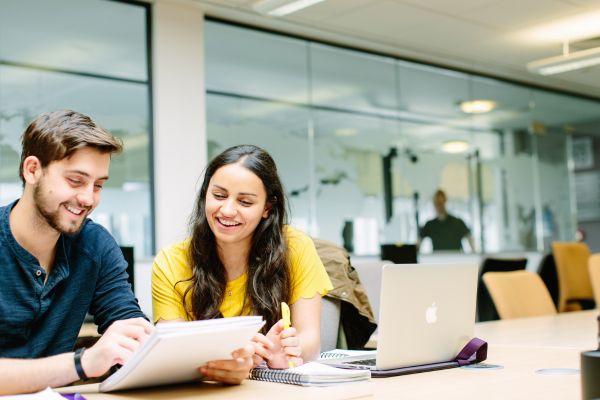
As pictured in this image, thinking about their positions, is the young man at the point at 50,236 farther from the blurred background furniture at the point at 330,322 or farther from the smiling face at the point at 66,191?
the blurred background furniture at the point at 330,322

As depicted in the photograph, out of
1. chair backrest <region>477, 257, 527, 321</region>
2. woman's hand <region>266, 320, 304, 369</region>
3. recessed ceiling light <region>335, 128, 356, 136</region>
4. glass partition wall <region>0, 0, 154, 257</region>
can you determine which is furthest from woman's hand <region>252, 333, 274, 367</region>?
recessed ceiling light <region>335, 128, 356, 136</region>

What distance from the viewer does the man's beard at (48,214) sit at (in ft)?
5.86

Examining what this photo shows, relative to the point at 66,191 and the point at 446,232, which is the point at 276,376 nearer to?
the point at 66,191

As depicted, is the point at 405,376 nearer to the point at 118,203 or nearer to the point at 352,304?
the point at 352,304

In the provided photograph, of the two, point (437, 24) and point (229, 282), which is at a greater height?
point (437, 24)

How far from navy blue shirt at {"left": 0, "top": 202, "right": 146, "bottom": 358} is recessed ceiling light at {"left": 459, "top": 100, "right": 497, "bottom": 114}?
6.48 meters

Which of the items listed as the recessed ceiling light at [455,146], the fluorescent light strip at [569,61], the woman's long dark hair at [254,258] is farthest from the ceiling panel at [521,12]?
the woman's long dark hair at [254,258]

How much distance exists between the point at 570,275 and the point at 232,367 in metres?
5.49

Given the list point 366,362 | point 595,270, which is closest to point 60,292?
point 366,362

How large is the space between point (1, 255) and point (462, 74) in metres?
6.85

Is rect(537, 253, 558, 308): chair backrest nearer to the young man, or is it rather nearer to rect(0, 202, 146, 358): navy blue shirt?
rect(0, 202, 146, 358): navy blue shirt

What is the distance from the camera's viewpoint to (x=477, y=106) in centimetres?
816

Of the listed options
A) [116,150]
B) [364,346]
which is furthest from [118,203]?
[116,150]

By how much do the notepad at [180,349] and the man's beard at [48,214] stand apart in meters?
0.40
